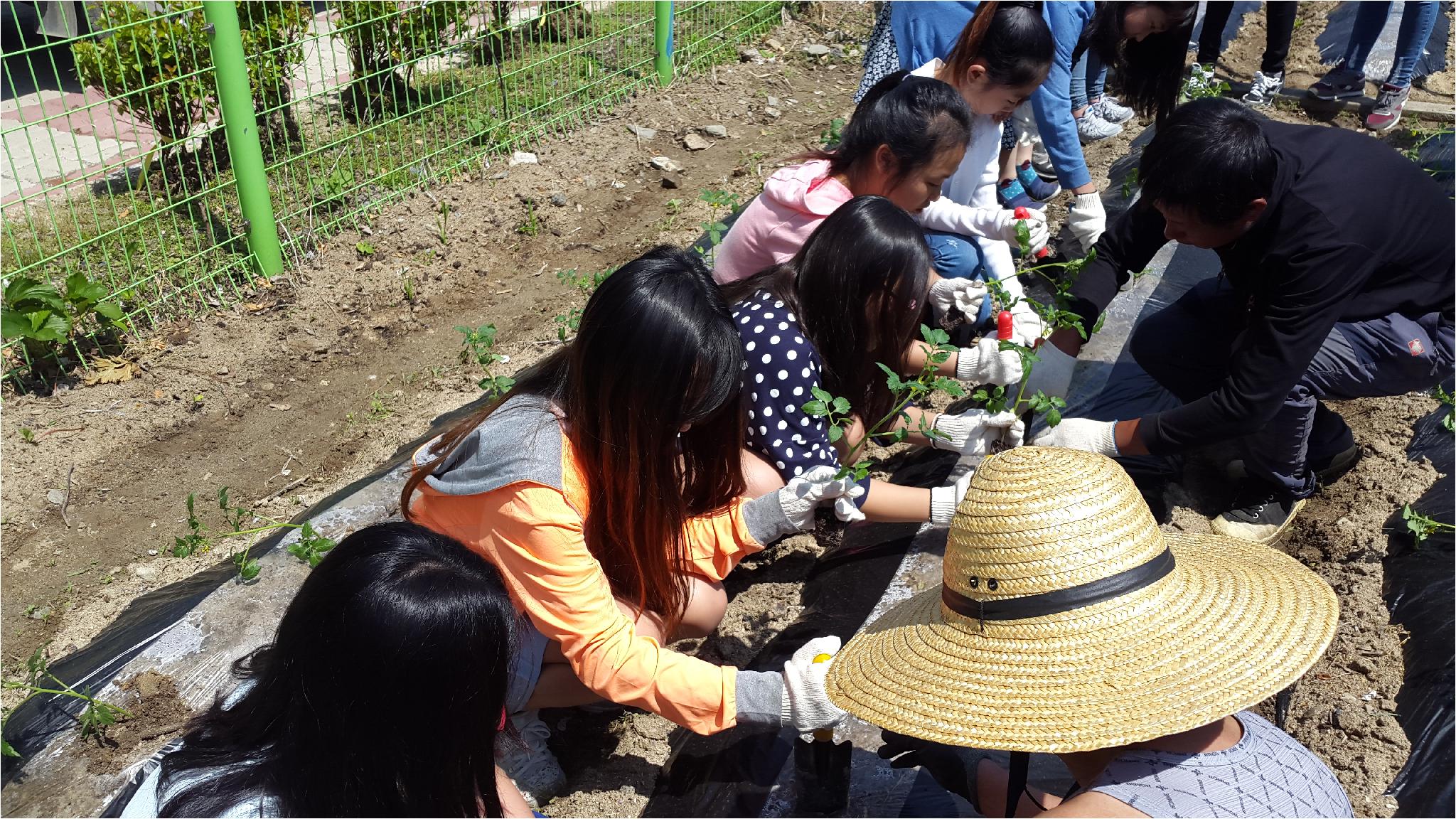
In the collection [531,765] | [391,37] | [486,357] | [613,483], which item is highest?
[391,37]

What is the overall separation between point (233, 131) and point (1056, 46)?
110 inches

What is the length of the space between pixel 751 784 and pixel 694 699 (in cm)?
31

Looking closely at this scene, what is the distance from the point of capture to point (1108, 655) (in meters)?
1.31

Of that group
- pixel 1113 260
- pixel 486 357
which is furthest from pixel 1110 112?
pixel 486 357

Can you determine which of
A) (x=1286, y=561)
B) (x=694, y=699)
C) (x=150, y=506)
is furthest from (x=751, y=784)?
(x=150, y=506)

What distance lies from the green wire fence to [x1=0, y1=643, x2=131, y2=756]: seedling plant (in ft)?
4.73

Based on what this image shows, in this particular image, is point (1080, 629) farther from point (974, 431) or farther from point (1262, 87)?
point (1262, 87)

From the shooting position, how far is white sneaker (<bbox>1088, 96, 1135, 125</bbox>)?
4930mm

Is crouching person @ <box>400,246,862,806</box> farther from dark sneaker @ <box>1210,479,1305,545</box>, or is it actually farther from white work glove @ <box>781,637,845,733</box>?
dark sneaker @ <box>1210,479,1305,545</box>

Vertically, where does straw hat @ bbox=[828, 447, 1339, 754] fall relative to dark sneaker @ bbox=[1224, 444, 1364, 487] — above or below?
above

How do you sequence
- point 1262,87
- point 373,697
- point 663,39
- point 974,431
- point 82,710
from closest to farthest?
point 373,697, point 82,710, point 974,431, point 1262,87, point 663,39

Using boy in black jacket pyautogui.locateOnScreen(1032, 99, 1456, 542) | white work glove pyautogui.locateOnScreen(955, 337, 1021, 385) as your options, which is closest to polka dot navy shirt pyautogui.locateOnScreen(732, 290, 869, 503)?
white work glove pyautogui.locateOnScreen(955, 337, 1021, 385)

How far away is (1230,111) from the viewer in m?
2.15

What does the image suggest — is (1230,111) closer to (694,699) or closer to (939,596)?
(939,596)
